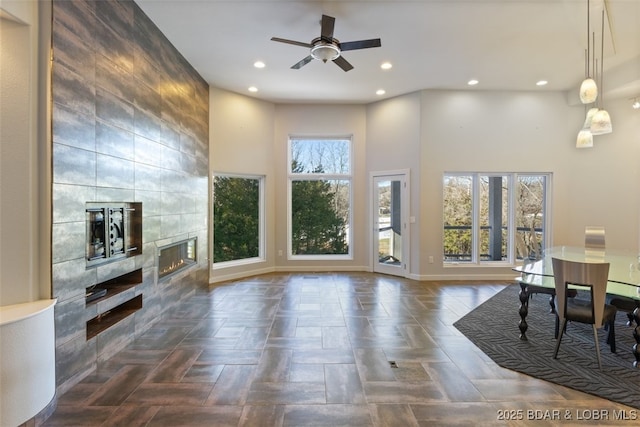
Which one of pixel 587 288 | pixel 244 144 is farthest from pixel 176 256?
pixel 587 288

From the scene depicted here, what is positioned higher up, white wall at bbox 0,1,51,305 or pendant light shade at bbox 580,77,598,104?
pendant light shade at bbox 580,77,598,104

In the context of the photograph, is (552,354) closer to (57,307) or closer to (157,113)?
(57,307)

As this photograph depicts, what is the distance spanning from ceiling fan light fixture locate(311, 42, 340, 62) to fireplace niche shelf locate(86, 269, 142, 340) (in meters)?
3.00

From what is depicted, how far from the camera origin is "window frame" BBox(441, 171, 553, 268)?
576 cm

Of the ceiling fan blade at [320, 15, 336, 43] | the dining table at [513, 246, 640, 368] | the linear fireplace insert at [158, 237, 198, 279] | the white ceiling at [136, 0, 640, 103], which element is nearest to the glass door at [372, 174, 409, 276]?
the white ceiling at [136, 0, 640, 103]

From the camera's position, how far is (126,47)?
303 centimetres

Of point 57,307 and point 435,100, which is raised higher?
point 435,100

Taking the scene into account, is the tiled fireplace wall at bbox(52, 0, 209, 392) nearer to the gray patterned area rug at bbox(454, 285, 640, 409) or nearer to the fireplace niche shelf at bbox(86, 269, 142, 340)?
the fireplace niche shelf at bbox(86, 269, 142, 340)

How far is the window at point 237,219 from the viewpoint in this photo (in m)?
5.65

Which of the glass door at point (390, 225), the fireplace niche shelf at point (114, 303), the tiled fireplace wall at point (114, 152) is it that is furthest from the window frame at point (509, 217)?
the fireplace niche shelf at point (114, 303)

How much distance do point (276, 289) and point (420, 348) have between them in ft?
8.67

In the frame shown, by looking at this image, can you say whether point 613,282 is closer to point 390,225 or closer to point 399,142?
point 390,225

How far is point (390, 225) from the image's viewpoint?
20.3 feet

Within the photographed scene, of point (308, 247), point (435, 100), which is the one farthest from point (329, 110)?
point (308, 247)
